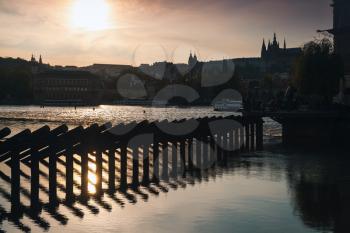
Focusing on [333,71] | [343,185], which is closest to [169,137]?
[343,185]

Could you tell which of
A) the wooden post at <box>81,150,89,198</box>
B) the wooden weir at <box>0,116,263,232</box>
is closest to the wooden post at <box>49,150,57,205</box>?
the wooden weir at <box>0,116,263,232</box>

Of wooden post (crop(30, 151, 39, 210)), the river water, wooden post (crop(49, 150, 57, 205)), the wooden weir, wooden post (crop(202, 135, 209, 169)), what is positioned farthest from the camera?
wooden post (crop(202, 135, 209, 169))

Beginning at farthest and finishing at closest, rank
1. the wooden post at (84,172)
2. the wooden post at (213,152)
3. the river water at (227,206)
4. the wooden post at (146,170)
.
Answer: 1. the wooden post at (213,152)
2. the wooden post at (146,170)
3. the wooden post at (84,172)
4. the river water at (227,206)

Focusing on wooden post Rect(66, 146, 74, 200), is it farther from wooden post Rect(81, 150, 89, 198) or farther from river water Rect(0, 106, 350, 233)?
river water Rect(0, 106, 350, 233)

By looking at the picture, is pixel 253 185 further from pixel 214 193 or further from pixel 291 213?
pixel 291 213

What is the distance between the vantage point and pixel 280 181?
2500cm

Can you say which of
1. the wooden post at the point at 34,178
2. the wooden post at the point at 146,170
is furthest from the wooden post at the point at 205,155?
the wooden post at the point at 34,178

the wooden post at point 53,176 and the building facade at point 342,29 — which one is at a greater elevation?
the building facade at point 342,29

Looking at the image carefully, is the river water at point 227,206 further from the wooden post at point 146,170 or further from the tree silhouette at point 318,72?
the tree silhouette at point 318,72

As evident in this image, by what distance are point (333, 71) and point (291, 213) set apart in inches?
2118

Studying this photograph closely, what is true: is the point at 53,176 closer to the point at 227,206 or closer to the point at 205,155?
the point at 227,206

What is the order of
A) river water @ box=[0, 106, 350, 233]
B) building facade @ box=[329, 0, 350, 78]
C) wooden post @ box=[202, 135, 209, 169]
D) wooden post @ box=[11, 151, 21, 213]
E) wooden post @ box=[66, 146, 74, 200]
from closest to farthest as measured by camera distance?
river water @ box=[0, 106, 350, 233]
wooden post @ box=[11, 151, 21, 213]
wooden post @ box=[66, 146, 74, 200]
wooden post @ box=[202, 135, 209, 169]
building facade @ box=[329, 0, 350, 78]

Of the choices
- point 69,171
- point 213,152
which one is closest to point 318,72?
point 213,152

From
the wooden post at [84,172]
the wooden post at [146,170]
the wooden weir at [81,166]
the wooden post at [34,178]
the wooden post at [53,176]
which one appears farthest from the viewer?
the wooden post at [146,170]
